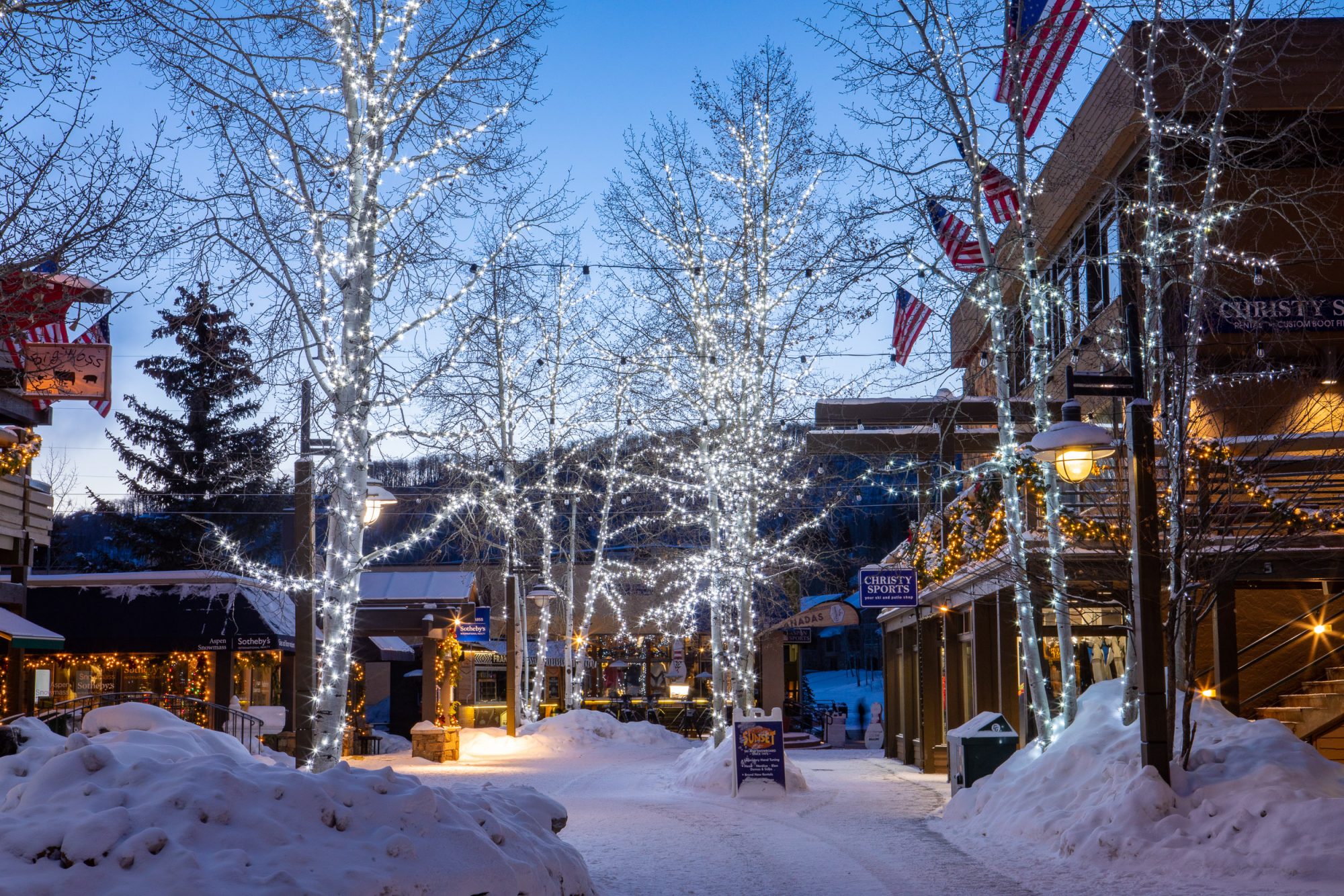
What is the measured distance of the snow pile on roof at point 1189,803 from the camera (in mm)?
9391

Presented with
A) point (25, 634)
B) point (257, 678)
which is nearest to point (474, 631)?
point (257, 678)

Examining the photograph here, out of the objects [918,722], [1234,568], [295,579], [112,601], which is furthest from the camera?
[112,601]

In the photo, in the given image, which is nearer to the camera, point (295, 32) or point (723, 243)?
point (295, 32)

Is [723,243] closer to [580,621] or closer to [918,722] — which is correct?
[918,722]

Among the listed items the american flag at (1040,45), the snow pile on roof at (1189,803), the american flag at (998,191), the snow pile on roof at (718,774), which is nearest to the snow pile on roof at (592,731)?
the snow pile on roof at (718,774)

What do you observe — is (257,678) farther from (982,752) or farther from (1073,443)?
(1073,443)

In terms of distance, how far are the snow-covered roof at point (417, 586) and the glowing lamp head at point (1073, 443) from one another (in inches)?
960

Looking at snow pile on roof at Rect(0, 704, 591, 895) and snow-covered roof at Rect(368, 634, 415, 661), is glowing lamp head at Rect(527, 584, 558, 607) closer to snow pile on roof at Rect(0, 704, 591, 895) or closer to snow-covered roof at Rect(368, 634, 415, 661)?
snow-covered roof at Rect(368, 634, 415, 661)

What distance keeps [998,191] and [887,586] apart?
667 centimetres

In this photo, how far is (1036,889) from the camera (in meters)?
9.37

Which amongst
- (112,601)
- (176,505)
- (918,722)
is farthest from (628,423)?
(176,505)

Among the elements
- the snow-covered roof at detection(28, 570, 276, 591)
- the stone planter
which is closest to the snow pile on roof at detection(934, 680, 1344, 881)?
the stone planter

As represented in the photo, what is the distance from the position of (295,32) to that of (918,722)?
58.4ft

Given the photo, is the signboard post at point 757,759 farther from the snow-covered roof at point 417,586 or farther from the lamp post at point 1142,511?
the snow-covered roof at point 417,586
